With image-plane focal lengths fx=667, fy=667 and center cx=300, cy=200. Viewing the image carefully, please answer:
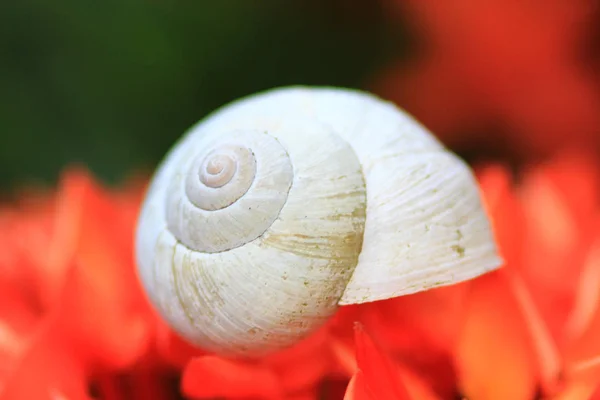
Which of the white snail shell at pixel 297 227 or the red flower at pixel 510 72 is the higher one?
the red flower at pixel 510 72

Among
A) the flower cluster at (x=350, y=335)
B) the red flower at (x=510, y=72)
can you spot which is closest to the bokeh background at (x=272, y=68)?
the red flower at (x=510, y=72)

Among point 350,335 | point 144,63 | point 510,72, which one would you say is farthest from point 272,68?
point 350,335

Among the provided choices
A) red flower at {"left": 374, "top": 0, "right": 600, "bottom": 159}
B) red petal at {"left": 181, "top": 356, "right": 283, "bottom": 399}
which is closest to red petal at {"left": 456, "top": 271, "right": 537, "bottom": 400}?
red petal at {"left": 181, "top": 356, "right": 283, "bottom": 399}

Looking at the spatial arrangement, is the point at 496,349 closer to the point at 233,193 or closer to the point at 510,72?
the point at 233,193

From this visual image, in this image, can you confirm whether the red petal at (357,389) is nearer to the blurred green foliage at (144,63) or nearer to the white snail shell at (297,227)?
the white snail shell at (297,227)

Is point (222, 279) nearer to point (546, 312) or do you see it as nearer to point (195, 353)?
point (195, 353)

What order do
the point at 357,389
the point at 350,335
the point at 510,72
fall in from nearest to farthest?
1. the point at 357,389
2. the point at 350,335
3. the point at 510,72

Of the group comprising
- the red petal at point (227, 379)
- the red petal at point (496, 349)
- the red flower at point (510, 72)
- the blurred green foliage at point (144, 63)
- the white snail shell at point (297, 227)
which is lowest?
the red petal at point (496, 349)

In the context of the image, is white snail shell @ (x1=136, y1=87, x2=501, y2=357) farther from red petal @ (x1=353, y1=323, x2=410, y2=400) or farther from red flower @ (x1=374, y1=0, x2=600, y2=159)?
red flower @ (x1=374, y1=0, x2=600, y2=159)

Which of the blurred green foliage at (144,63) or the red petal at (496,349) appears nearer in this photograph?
the red petal at (496,349)
